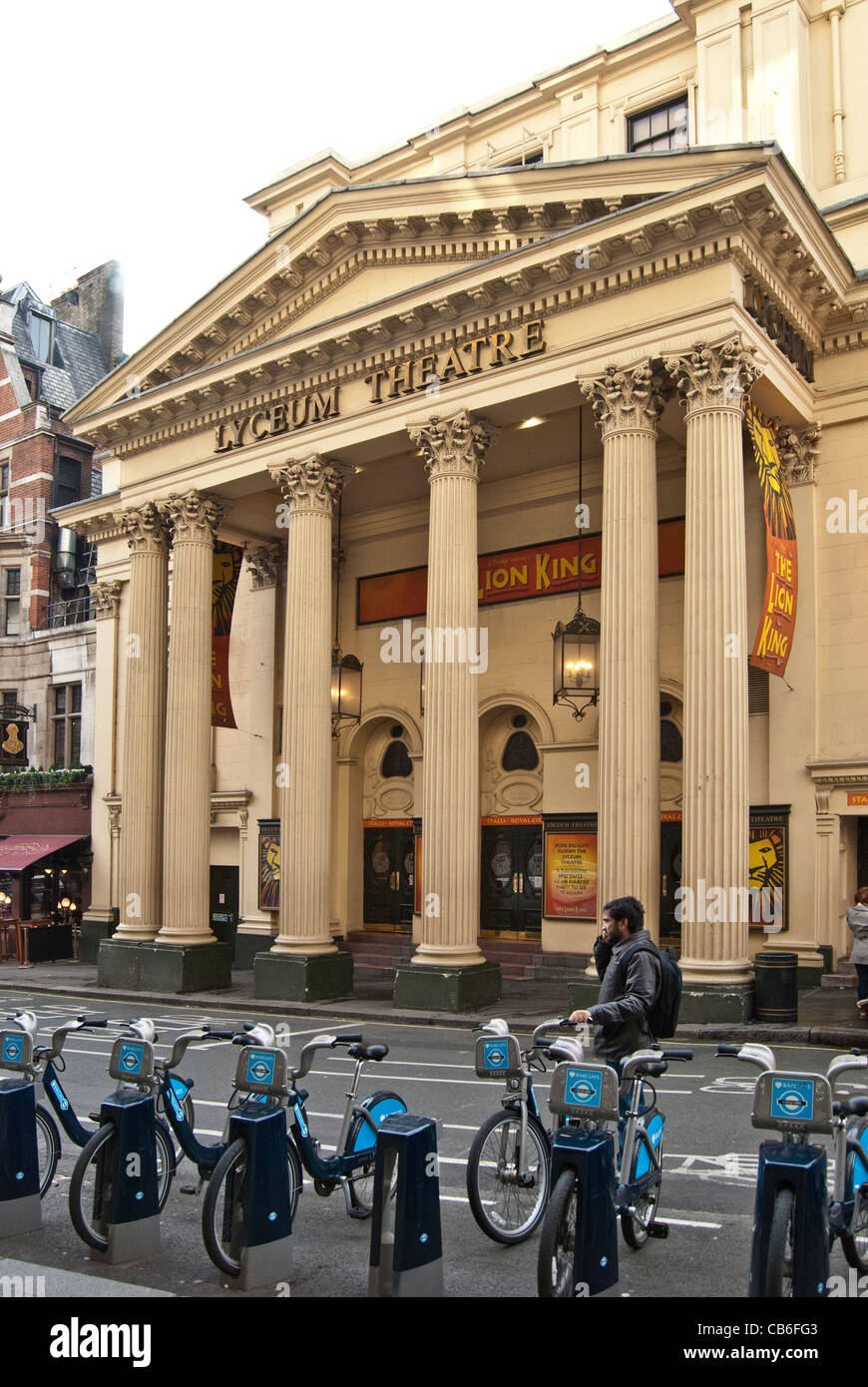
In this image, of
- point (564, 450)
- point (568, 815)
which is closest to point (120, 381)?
point (564, 450)

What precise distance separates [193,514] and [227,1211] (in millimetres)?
19230

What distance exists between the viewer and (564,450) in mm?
23125

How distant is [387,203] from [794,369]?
7610 millimetres

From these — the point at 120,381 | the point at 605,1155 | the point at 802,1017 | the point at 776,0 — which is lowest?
the point at 802,1017

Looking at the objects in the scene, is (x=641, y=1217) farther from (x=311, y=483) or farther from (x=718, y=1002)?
(x=311, y=483)

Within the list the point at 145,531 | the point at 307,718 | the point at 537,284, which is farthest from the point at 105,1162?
the point at 145,531

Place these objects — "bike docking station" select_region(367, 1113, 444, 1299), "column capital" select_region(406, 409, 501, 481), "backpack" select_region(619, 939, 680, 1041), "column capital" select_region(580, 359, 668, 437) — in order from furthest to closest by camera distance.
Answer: "column capital" select_region(406, 409, 501, 481)
"column capital" select_region(580, 359, 668, 437)
"backpack" select_region(619, 939, 680, 1041)
"bike docking station" select_region(367, 1113, 444, 1299)

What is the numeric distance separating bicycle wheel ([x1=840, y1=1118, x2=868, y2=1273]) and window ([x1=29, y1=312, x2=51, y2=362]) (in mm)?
43738

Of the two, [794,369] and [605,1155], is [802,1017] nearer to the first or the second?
[794,369]

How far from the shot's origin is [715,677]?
16.3 meters

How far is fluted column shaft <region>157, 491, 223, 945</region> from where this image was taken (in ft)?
75.6

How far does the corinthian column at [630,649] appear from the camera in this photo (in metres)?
16.8

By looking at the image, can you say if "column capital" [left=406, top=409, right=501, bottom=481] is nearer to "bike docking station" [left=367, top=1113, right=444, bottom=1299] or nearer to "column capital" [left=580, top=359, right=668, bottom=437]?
"column capital" [left=580, top=359, right=668, bottom=437]

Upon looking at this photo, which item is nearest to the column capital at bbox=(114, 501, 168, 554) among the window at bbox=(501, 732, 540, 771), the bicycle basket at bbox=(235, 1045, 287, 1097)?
the window at bbox=(501, 732, 540, 771)
